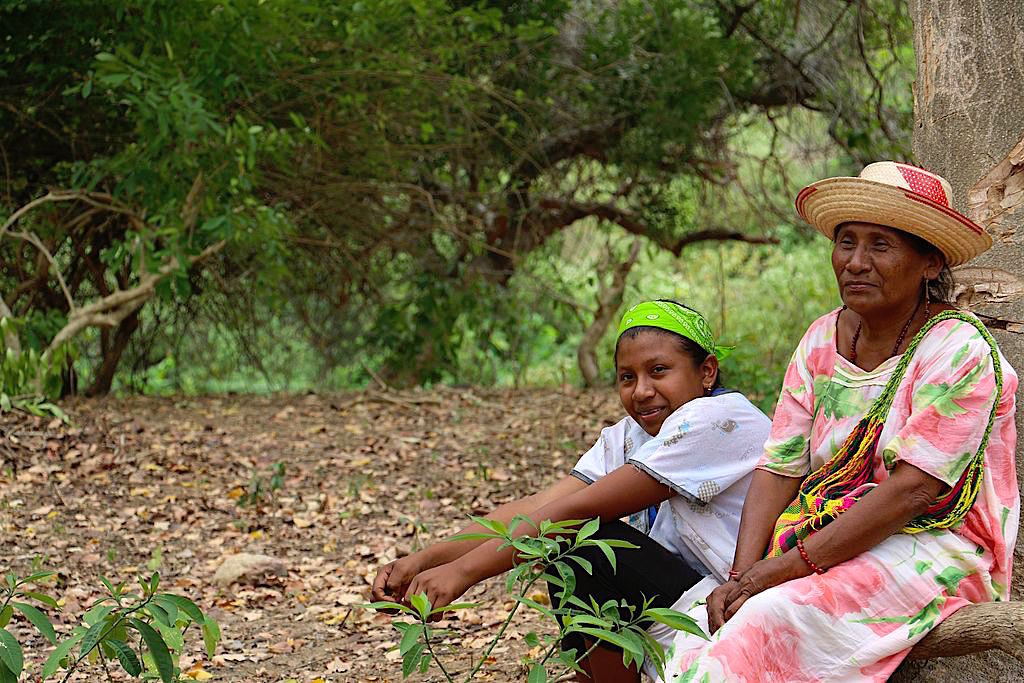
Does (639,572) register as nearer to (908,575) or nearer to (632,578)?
(632,578)

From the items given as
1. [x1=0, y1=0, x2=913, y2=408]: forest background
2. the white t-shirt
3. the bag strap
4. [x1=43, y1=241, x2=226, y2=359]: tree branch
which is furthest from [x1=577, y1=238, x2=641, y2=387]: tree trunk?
the bag strap

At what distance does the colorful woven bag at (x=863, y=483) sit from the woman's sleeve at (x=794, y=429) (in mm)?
81

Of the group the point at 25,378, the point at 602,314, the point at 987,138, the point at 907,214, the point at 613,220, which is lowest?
the point at 25,378

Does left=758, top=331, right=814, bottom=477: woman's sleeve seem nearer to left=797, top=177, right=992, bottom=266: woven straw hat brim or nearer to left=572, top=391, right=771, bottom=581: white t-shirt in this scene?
left=572, top=391, right=771, bottom=581: white t-shirt

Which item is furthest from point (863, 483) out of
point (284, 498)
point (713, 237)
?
point (713, 237)

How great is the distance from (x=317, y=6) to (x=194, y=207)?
1.33 meters

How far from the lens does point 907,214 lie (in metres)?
2.45

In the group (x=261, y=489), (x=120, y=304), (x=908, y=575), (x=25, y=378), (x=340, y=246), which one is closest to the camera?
(x=908, y=575)

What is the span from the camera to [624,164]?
9219 millimetres

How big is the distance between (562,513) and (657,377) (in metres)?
0.47

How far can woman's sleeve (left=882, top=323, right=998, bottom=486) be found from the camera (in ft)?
7.52

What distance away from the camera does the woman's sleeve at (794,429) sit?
2686 mm

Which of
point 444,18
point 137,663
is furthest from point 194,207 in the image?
point 137,663

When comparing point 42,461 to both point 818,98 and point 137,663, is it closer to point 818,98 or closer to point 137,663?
point 137,663
